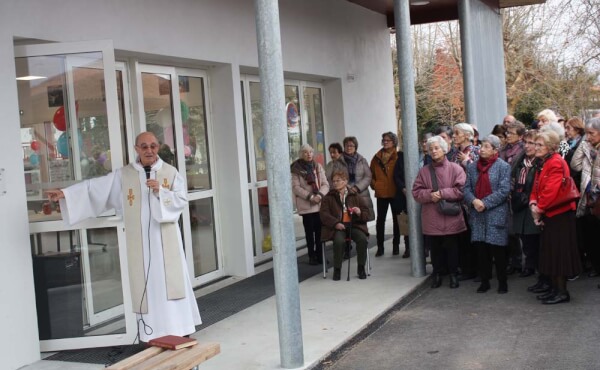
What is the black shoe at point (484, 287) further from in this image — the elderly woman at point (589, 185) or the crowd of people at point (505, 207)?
the elderly woman at point (589, 185)

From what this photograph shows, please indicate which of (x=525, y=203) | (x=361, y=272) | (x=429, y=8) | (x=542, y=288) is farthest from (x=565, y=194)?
(x=429, y=8)

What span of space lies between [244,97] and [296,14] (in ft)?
5.93

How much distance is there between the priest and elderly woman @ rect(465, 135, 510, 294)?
3.37 meters

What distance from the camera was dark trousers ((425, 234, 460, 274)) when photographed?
8500 millimetres

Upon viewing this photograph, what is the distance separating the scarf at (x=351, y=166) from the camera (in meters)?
10.4

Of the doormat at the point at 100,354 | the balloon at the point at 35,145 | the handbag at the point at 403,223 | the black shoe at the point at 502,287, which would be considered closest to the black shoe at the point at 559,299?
the black shoe at the point at 502,287

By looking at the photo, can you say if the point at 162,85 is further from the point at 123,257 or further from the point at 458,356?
the point at 458,356

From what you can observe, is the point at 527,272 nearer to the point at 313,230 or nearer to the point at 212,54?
the point at 313,230

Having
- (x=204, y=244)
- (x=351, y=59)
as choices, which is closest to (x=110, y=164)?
(x=204, y=244)

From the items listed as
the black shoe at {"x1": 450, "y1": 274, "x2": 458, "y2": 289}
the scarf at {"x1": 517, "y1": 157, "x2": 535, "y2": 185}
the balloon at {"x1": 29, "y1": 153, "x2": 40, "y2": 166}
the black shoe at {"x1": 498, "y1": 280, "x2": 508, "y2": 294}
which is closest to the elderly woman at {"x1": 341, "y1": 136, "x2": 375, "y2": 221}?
the black shoe at {"x1": 450, "y1": 274, "x2": 458, "y2": 289}

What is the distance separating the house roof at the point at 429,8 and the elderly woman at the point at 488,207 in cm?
618

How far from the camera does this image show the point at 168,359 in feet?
14.4

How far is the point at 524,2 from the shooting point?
16047 millimetres

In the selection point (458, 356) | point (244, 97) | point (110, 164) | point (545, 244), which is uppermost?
point (244, 97)
